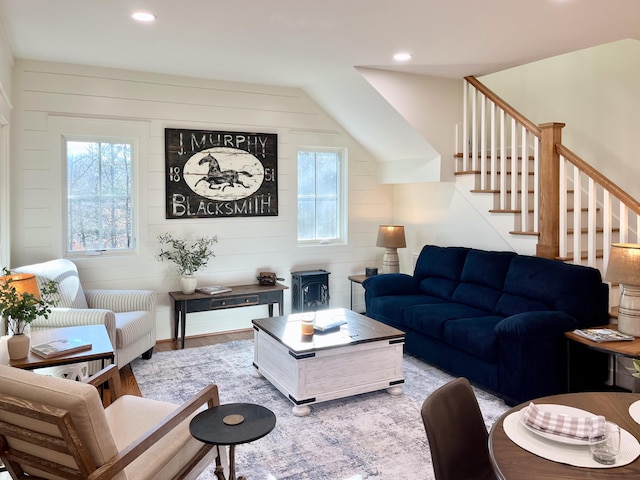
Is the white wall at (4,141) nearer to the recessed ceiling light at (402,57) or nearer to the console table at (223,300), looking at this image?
the console table at (223,300)

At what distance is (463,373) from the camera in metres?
3.99

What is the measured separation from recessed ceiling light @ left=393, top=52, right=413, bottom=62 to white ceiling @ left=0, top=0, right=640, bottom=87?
0.16 feet

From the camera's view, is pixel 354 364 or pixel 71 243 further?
pixel 71 243

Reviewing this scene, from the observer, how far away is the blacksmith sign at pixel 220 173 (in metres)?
5.22

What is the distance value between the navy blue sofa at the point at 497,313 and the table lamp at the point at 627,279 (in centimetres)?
32

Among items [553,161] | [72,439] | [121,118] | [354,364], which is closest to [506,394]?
[354,364]

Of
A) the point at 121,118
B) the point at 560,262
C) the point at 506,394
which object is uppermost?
the point at 121,118

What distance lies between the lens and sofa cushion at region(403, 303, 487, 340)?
4.21 metres

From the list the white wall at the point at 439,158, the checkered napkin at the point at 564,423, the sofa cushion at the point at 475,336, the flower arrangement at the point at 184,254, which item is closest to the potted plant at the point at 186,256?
the flower arrangement at the point at 184,254

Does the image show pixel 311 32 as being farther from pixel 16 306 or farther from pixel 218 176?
pixel 16 306

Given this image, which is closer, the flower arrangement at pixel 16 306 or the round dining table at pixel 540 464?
the round dining table at pixel 540 464

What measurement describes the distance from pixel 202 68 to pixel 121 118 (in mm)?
906

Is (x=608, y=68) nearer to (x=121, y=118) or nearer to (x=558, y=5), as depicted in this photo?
(x=558, y=5)

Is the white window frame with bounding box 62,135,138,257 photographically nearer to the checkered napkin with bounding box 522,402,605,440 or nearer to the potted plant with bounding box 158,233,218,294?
the potted plant with bounding box 158,233,218,294
